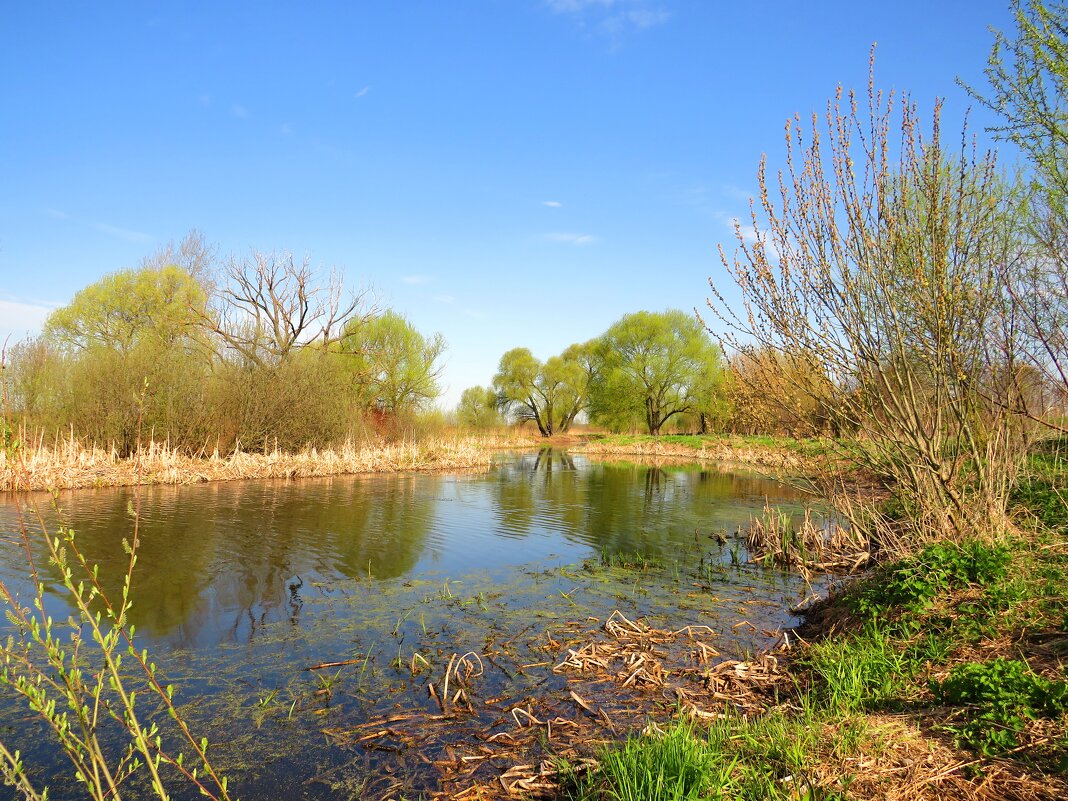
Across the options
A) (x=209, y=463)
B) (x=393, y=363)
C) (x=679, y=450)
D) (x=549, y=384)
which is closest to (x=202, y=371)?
(x=209, y=463)

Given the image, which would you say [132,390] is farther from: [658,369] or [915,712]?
[658,369]

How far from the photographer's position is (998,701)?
3553 mm

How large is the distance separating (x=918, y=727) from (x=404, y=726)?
11.0 ft

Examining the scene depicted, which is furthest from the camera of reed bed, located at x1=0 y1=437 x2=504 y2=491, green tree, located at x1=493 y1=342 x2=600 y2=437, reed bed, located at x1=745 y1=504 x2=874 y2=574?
green tree, located at x1=493 y1=342 x2=600 y2=437

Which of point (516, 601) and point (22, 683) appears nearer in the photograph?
point (22, 683)

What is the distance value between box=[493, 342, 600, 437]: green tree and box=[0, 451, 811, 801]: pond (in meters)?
42.3

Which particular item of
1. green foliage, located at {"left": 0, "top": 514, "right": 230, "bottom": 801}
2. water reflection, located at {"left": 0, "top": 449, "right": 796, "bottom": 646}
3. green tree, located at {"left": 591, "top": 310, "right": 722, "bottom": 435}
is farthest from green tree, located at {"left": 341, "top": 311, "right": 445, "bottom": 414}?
green foliage, located at {"left": 0, "top": 514, "right": 230, "bottom": 801}

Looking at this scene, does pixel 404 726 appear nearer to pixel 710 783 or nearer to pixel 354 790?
pixel 354 790

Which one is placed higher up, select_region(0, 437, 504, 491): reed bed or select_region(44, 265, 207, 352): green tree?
select_region(44, 265, 207, 352): green tree

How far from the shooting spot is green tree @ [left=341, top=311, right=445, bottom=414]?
106ft

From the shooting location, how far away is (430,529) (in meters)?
12.6

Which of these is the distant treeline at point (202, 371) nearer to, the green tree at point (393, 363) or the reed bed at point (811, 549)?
the green tree at point (393, 363)

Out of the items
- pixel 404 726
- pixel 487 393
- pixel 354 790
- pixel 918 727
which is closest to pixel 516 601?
pixel 404 726

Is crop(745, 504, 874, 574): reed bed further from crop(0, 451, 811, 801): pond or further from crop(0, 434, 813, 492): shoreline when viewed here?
crop(0, 434, 813, 492): shoreline
